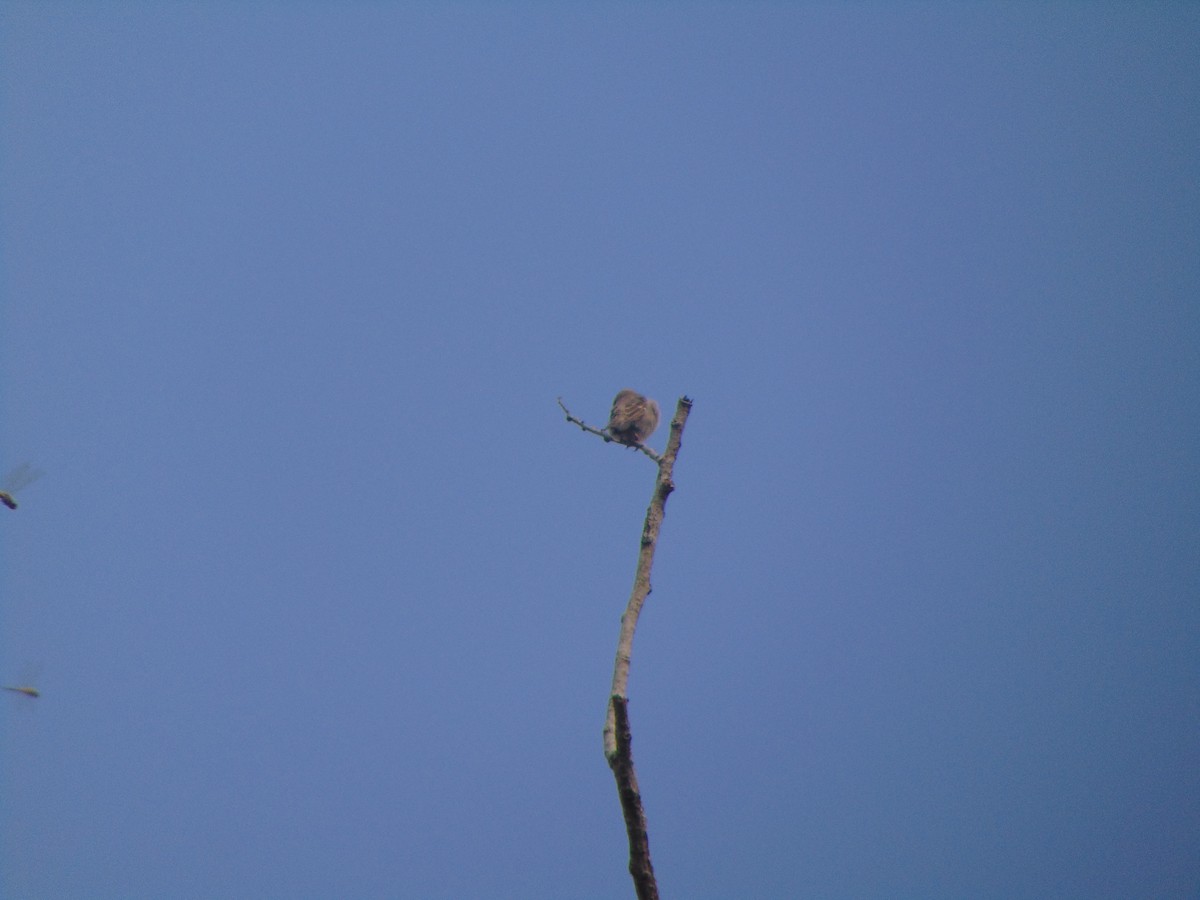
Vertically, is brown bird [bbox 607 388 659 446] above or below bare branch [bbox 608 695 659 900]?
above

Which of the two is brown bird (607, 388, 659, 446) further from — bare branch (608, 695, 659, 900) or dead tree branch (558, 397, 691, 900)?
bare branch (608, 695, 659, 900)

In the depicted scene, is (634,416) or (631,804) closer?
(631,804)

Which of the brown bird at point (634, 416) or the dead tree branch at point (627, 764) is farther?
the brown bird at point (634, 416)

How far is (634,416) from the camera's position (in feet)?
29.7

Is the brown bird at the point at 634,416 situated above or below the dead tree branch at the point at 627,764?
above

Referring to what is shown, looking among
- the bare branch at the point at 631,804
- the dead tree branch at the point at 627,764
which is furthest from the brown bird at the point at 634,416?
the bare branch at the point at 631,804

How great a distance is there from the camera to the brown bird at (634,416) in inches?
355

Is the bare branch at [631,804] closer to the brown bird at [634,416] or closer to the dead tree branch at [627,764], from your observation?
the dead tree branch at [627,764]

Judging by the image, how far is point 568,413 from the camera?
17.8ft

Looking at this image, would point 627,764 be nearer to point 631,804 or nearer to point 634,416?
point 631,804

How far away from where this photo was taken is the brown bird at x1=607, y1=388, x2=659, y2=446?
29.6ft

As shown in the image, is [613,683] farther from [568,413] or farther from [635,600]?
[568,413]

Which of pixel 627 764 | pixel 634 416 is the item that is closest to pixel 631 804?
pixel 627 764

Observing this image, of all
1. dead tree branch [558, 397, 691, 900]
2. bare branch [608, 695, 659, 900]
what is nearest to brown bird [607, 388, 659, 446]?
dead tree branch [558, 397, 691, 900]
